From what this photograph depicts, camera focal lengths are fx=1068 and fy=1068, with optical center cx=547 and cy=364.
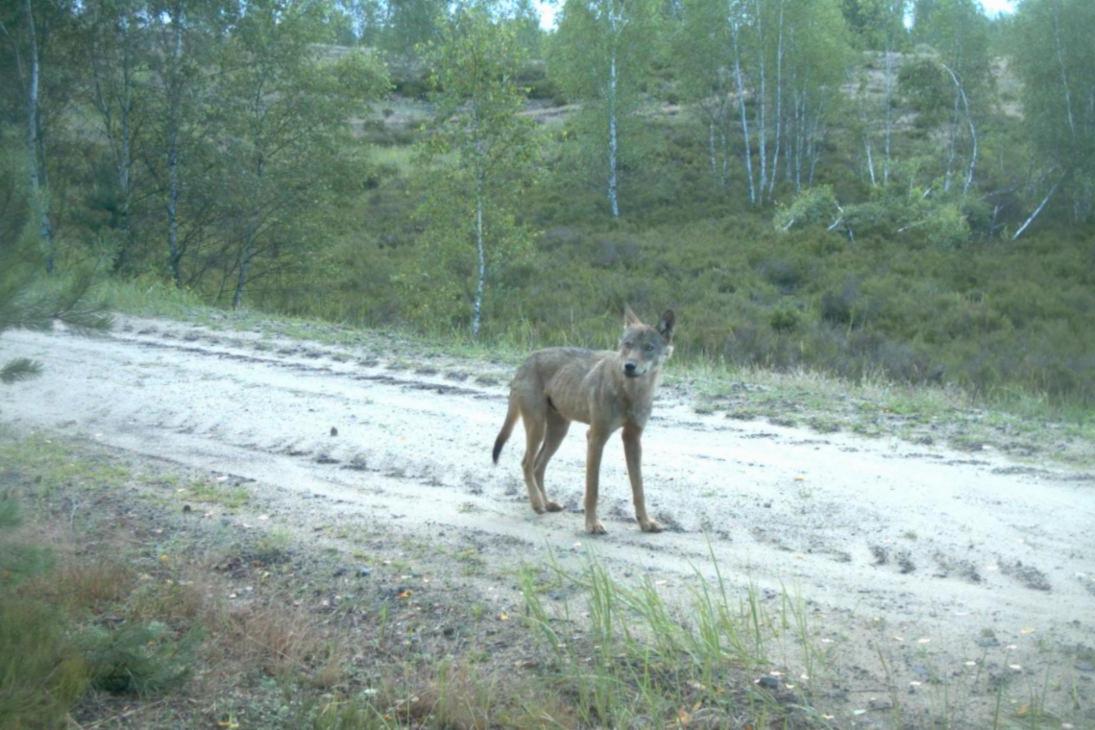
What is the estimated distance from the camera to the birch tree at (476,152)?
27219mm

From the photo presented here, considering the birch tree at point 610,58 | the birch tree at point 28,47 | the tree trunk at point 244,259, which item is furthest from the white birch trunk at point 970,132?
the birch tree at point 28,47

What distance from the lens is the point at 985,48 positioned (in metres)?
48.8

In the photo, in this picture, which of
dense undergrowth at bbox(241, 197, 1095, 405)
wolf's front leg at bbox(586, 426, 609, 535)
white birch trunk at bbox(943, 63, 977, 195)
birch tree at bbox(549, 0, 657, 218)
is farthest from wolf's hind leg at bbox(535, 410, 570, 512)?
white birch trunk at bbox(943, 63, 977, 195)

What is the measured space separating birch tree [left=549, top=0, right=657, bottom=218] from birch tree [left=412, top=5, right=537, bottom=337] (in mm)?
22923

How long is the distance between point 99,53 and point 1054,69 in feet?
122

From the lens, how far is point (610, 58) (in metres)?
51.2

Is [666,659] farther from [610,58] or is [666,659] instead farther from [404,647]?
[610,58]

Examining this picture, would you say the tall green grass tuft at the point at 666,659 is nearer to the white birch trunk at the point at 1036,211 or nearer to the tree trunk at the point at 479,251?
the tree trunk at the point at 479,251

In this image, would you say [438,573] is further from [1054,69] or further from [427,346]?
[1054,69]

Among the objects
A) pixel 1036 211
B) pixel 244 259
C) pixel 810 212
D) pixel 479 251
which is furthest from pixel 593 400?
pixel 1036 211

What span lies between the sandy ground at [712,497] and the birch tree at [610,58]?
39.0m

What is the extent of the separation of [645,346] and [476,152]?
65.1ft

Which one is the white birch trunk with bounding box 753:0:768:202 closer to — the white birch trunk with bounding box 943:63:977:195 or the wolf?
the white birch trunk with bounding box 943:63:977:195

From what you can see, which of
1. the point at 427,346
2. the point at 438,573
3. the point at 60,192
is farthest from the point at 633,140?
the point at 438,573
